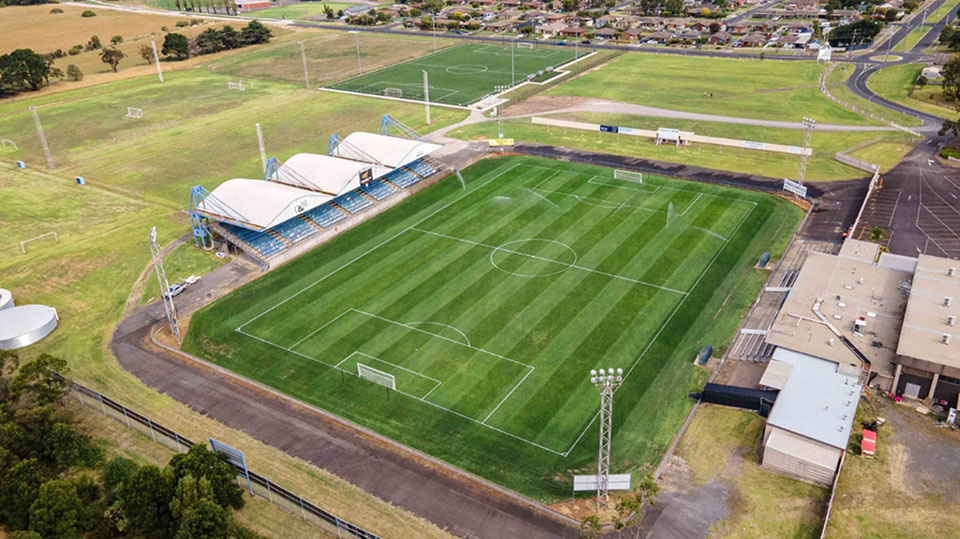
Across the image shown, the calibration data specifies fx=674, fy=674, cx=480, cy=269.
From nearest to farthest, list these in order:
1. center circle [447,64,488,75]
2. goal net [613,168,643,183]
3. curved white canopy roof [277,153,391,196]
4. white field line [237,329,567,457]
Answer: white field line [237,329,567,457] < curved white canopy roof [277,153,391,196] < goal net [613,168,643,183] < center circle [447,64,488,75]

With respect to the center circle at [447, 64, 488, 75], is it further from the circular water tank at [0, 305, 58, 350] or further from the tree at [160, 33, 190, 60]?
the circular water tank at [0, 305, 58, 350]

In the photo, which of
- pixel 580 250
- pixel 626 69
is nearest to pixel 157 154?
pixel 580 250

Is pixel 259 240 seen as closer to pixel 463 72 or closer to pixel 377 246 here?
pixel 377 246

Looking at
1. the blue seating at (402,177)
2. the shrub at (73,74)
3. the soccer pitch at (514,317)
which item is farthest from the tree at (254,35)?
the soccer pitch at (514,317)

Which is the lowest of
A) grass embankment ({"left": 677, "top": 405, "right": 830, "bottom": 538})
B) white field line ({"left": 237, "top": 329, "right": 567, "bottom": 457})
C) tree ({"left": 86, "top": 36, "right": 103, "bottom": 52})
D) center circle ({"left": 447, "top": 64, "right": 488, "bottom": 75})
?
grass embankment ({"left": 677, "top": 405, "right": 830, "bottom": 538})

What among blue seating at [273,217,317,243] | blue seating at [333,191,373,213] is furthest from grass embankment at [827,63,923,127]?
blue seating at [273,217,317,243]

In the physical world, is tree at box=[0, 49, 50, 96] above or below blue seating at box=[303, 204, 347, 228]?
above

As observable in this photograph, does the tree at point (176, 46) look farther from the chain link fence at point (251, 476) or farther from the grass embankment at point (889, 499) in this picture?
the grass embankment at point (889, 499)

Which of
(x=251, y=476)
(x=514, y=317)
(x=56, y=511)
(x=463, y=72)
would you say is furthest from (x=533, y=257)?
(x=463, y=72)
